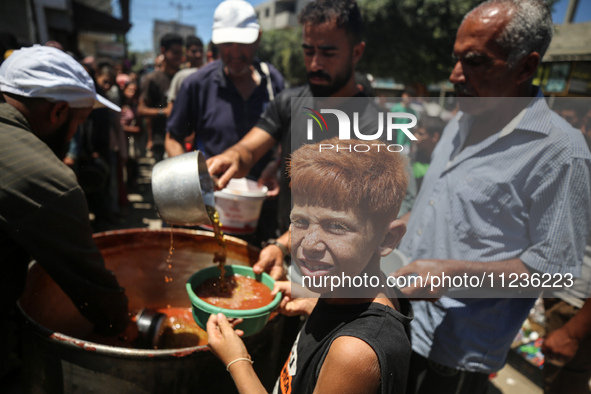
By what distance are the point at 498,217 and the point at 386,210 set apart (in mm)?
798

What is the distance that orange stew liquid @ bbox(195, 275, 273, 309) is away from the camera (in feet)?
5.22

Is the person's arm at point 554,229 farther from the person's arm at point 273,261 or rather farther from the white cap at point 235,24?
the white cap at point 235,24

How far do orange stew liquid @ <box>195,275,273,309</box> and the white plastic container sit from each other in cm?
60

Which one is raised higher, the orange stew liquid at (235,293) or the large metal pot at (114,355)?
the orange stew liquid at (235,293)

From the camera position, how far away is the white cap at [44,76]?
59.8 inches

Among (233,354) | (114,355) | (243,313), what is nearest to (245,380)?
(233,354)

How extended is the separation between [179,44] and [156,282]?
175 inches

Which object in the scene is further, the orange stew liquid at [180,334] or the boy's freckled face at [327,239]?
the orange stew liquid at [180,334]

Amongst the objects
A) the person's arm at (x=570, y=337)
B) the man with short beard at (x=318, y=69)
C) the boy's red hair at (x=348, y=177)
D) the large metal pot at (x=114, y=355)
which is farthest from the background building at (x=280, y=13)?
the boy's red hair at (x=348, y=177)

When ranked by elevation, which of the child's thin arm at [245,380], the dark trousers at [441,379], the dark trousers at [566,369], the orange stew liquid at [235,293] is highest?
the child's thin arm at [245,380]

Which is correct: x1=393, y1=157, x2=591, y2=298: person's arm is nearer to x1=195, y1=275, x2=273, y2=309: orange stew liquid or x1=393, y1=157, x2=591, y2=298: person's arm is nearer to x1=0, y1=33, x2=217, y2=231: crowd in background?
x1=195, y1=275, x2=273, y2=309: orange stew liquid

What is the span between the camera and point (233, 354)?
115cm

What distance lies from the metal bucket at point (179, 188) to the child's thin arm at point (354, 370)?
880mm

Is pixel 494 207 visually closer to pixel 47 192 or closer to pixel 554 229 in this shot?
pixel 554 229
